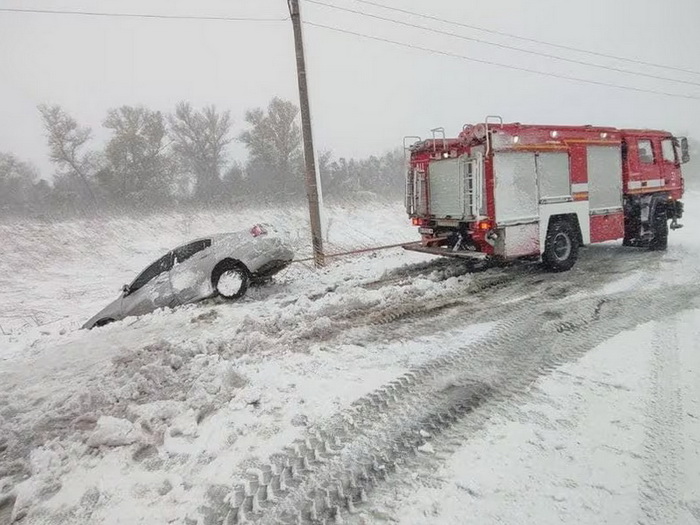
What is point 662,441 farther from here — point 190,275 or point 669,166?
point 669,166

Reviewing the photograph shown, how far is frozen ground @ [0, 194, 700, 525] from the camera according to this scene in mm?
2453

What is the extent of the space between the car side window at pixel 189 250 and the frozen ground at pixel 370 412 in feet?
4.03

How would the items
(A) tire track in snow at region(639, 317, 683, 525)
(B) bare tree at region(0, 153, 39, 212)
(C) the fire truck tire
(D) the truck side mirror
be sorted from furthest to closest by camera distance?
(B) bare tree at region(0, 153, 39, 212) < (D) the truck side mirror < (C) the fire truck tire < (A) tire track in snow at region(639, 317, 683, 525)

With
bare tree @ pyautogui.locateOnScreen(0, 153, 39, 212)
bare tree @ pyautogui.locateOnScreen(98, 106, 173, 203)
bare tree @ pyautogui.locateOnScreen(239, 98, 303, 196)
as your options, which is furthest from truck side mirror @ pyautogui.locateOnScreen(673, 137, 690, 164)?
bare tree @ pyautogui.locateOnScreen(0, 153, 39, 212)

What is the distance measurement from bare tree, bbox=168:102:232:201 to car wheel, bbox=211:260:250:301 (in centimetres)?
1377

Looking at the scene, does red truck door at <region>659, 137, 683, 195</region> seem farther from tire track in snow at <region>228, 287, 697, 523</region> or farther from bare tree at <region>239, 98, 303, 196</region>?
bare tree at <region>239, 98, 303, 196</region>

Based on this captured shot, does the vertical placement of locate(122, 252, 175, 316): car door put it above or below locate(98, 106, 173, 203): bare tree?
below

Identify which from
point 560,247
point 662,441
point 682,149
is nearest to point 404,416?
point 662,441

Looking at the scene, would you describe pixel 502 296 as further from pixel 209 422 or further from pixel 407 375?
pixel 209 422

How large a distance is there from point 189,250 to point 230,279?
1.06 m

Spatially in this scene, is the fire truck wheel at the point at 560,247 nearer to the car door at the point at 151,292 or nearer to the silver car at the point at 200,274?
the silver car at the point at 200,274

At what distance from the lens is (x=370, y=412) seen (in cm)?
338

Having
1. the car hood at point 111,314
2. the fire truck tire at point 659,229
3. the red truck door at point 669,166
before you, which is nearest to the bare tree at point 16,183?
the car hood at point 111,314

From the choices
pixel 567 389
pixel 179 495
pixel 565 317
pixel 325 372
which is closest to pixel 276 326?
pixel 325 372
